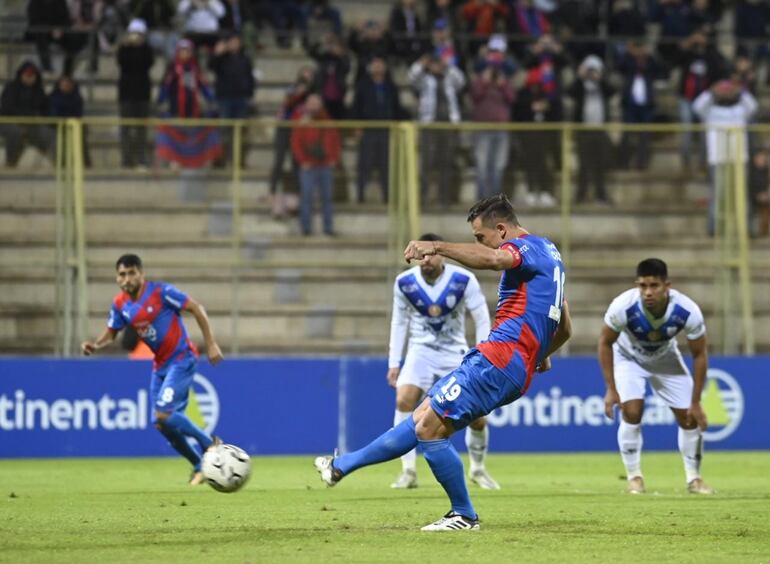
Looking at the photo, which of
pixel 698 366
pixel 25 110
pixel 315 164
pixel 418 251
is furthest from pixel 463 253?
pixel 25 110

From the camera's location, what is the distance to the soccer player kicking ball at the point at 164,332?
53.8 ft

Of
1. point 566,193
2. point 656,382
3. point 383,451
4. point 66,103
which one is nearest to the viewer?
point 383,451

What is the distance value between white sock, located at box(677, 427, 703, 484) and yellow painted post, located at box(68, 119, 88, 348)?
9.30m

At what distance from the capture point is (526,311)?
11.0 metres

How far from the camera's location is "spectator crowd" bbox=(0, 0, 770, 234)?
22.7 metres

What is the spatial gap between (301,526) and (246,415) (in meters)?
9.71

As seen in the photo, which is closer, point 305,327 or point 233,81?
point 305,327

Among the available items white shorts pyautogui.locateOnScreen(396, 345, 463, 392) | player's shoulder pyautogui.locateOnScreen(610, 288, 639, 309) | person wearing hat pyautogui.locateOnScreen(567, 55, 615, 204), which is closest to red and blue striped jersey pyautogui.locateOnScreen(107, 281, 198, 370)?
white shorts pyautogui.locateOnScreen(396, 345, 463, 392)

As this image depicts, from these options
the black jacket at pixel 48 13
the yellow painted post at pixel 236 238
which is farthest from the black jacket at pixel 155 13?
the yellow painted post at pixel 236 238

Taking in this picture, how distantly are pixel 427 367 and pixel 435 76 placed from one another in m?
9.90

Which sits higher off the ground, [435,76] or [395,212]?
[435,76]

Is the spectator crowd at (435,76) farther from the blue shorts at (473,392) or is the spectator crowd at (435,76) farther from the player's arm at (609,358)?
the blue shorts at (473,392)

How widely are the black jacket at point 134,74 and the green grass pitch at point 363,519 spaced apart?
24.6ft

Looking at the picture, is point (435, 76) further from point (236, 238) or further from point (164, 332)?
point (164, 332)
